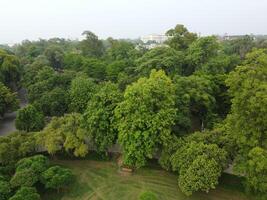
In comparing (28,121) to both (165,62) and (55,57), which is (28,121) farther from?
(55,57)

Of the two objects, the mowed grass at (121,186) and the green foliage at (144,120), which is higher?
the green foliage at (144,120)

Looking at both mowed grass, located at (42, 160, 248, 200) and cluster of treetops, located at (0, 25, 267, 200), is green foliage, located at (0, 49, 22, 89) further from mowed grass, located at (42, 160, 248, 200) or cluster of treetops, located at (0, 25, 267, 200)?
mowed grass, located at (42, 160, 248, 200)

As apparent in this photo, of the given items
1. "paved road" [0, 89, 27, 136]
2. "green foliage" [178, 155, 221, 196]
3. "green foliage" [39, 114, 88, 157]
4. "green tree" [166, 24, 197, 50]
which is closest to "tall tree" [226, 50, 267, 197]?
"green foliage" [178, 155, 221, 196]

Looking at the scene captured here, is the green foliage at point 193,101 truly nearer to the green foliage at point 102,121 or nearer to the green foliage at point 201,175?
the green foliage at point 102,121

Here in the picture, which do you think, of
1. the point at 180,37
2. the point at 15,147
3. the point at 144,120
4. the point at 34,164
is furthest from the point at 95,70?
the point at 34,164

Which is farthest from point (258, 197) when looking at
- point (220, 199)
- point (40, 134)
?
point (40, 134)

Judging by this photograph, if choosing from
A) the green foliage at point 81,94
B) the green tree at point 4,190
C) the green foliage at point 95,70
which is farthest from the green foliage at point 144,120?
the green foliage at point 95,70
